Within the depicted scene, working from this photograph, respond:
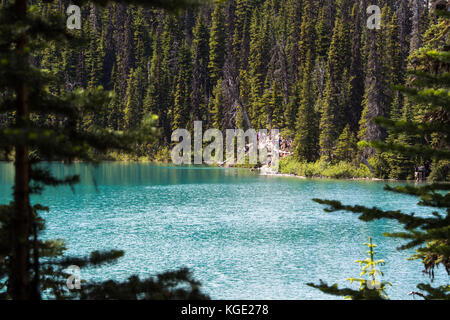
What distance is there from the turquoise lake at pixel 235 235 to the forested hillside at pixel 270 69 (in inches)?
609

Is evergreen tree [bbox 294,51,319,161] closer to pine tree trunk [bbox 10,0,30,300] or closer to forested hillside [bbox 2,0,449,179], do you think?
forested hillside [bbox 2,0,449,179]

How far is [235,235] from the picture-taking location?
22297mm

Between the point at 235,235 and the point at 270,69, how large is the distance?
53.9m

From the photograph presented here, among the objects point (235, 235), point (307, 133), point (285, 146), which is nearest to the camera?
point (235, 235)

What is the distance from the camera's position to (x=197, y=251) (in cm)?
1920

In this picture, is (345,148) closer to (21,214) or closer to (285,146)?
(285,146)

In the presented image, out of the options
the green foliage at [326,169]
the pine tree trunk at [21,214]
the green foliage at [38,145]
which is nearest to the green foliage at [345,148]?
the green foliage at [326,169]

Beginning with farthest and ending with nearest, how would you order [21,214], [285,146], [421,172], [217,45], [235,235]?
[217,45]
[285,146]
[421,172]
[235,235]
[21,214]

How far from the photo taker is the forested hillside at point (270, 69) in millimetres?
54531

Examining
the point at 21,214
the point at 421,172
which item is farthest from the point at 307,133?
Answer: the point at 21,214

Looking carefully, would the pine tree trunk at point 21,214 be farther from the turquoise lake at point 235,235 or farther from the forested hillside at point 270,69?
the forested hillside at point 270,69

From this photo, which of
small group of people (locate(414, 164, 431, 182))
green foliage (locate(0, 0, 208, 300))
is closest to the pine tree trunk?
green foliage (locate(0, 0, 208, 300))

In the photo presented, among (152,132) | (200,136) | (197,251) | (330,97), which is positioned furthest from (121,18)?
(152,132)

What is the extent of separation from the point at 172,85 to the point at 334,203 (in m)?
85.0
